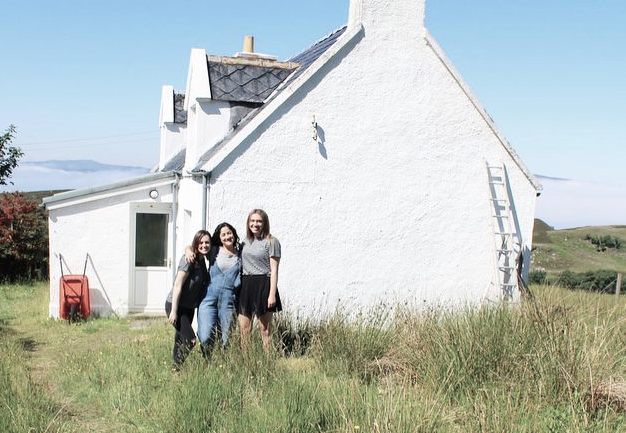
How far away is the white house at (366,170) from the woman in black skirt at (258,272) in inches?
101

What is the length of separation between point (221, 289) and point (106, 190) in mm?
7025

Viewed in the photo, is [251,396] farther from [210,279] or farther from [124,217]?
[124,217]

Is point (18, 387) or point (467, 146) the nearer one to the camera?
point (18, 387)

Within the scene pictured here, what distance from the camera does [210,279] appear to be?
27.6 ft

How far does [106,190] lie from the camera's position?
14250mm

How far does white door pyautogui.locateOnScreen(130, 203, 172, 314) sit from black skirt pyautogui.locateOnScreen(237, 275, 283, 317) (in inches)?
263

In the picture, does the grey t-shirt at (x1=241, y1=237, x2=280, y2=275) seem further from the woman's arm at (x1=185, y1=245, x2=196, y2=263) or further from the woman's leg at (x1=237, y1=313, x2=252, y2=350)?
the woman's arm at (x1=185, y1=245, x2=196, y2=263)

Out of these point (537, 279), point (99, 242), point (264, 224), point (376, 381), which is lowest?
point (376, 381)

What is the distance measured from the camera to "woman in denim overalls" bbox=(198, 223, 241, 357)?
8.28 metres

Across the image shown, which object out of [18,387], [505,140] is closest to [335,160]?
Result: [505,140]

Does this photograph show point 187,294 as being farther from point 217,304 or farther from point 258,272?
point 258,272

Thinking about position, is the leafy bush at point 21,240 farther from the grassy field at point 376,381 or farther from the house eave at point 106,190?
the grassy field at point 376,381

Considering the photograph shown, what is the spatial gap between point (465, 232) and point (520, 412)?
7.13 metres

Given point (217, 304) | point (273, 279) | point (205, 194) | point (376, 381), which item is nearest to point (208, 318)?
point (217, 304)
